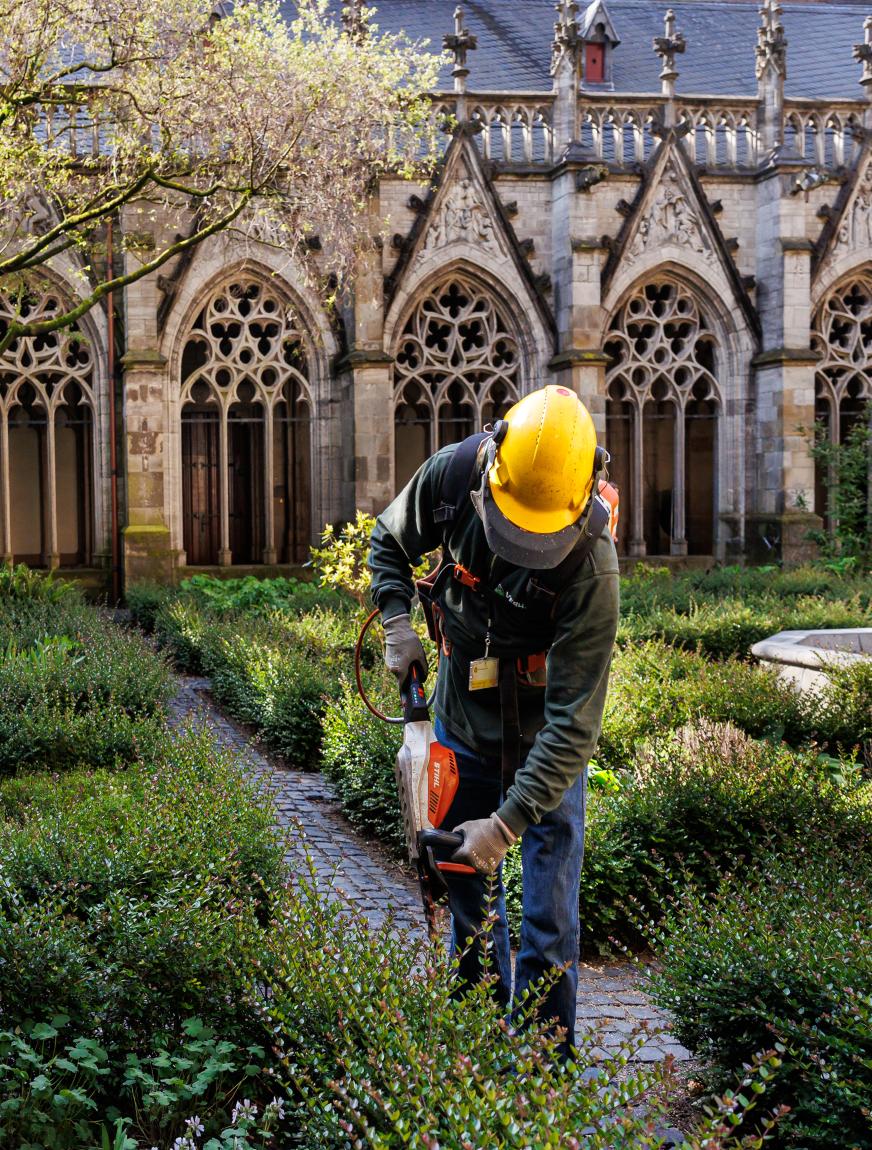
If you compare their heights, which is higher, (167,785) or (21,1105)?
(167,785)

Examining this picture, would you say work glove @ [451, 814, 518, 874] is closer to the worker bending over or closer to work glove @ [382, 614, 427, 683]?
the worker bending over

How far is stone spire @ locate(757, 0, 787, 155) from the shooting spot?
17.0 meters

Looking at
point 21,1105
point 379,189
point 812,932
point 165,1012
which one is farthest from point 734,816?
point 379,189

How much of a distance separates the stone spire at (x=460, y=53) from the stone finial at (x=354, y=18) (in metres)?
1.17

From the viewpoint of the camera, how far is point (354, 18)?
571 inches

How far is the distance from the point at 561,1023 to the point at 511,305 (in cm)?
1417

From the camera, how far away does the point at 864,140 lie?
57.8 feet

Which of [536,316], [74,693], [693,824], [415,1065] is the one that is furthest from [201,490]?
[415,1065]

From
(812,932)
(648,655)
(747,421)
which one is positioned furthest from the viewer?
(747,421)

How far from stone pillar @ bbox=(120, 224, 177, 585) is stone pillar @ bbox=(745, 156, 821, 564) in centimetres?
757

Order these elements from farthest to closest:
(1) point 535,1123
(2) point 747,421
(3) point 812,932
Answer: (2) point 747,421, (3) point 812,932, (1) point 535,1123

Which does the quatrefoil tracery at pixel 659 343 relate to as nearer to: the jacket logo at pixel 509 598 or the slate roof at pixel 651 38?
the slate roof at pixel 651 38

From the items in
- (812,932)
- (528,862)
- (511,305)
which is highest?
(511,305)

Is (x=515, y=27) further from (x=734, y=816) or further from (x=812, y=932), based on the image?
(x=812, y=932)
